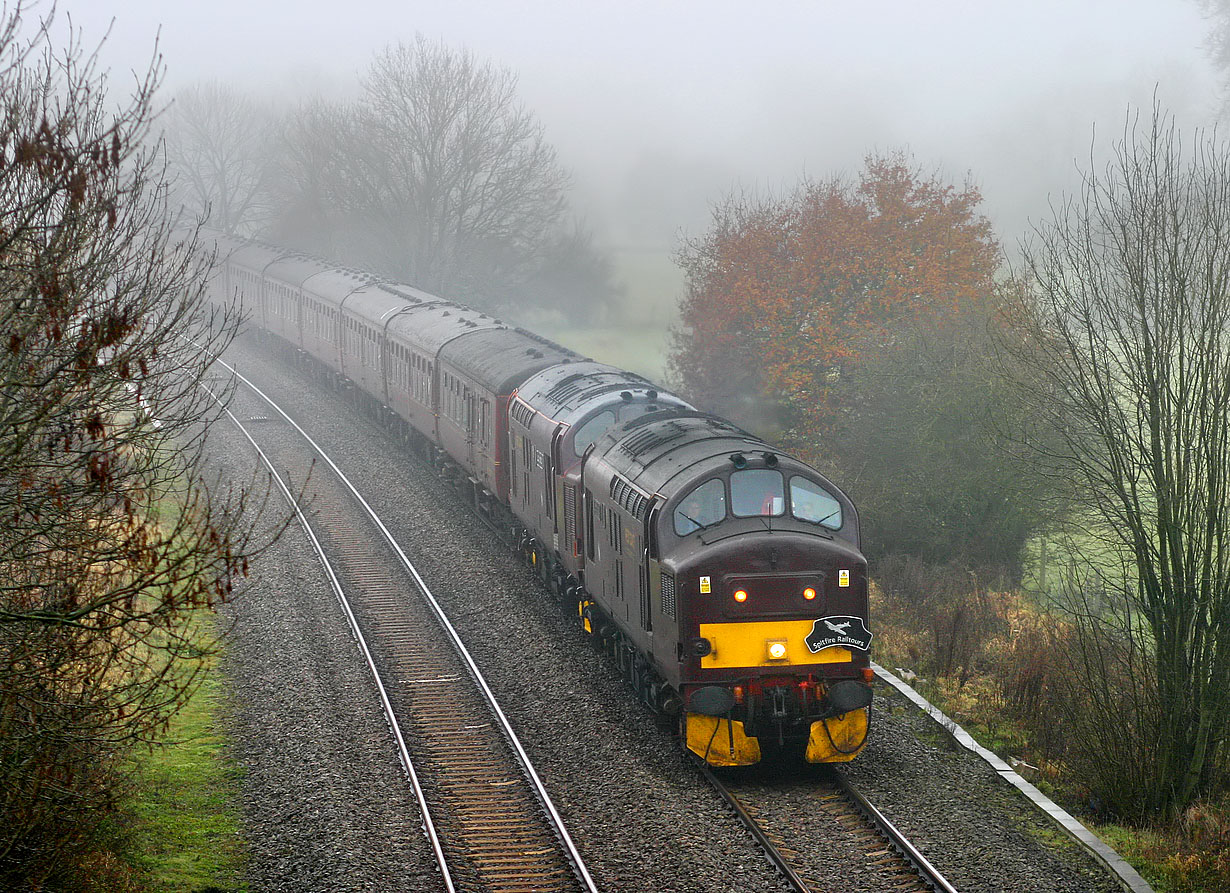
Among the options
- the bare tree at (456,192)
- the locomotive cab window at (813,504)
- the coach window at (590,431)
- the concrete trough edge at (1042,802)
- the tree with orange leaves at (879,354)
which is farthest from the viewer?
the bare tree at (456,192)

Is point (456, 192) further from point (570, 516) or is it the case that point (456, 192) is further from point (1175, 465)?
point (1175, 465)

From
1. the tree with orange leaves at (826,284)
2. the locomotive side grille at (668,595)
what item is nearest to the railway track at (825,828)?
the locomotive side grille at (668,595)

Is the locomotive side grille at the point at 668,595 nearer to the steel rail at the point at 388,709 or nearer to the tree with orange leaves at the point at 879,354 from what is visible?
the steel rail at the point at 388,709

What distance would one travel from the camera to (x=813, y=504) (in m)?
14.0

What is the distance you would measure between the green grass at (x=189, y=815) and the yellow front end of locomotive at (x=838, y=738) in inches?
237

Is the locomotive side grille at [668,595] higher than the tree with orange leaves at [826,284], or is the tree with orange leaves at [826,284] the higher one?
the tree with orange leaves at [826,284]

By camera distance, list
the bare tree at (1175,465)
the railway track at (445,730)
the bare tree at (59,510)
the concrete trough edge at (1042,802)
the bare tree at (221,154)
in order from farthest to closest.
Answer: the bare tree at (221,154) < the bare tree at (1175,465) < the railway track at (445,730) < the concrete trough edge at (1042,802) < the bare tree at (59,510)

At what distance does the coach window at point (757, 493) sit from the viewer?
13.8m

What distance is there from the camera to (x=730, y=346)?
38.4 metres

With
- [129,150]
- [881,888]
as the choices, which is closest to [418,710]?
[881,888]

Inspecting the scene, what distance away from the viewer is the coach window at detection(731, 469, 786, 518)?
13.8m

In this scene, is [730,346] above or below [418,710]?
above

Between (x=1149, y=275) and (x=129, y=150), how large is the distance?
10.5 m

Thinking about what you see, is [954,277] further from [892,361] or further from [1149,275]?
[1149,275]
